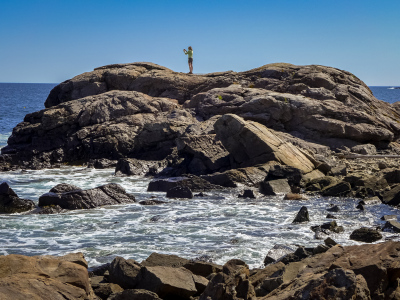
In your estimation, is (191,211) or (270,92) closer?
(191,211)

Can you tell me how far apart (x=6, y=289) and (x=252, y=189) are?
12725 mm

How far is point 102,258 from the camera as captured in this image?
10047 mm

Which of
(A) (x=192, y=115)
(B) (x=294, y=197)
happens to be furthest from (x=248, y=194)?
(A) (x=192, y=115)

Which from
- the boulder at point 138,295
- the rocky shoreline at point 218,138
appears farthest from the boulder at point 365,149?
the boulder at point 138,295

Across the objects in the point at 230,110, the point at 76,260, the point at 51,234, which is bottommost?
the point at 51,234

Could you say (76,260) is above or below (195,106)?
below

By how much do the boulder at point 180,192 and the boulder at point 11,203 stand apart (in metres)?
4.56

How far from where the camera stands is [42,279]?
6266 millimetres

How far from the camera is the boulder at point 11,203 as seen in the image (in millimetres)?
14891

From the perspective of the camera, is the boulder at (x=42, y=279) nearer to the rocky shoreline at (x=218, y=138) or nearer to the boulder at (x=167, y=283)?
the boulder at (x=167, y=283)

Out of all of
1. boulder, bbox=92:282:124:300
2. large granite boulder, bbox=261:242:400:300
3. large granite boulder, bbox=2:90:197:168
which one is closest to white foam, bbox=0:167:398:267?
boulder, bbox=92:282:124:300

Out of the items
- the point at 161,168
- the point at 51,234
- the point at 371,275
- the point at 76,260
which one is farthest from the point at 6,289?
the point at 161,168

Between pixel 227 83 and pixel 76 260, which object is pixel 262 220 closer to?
pixel 76 260

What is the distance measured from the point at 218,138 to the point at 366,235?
10.8m
